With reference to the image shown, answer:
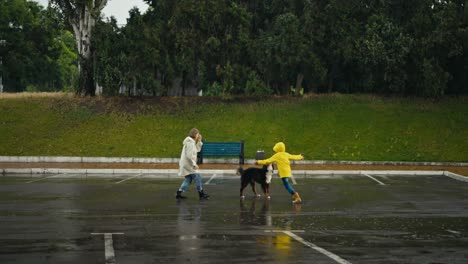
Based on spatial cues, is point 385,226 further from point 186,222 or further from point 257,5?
point 257,5

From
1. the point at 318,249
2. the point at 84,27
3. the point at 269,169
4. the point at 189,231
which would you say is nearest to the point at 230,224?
the point at 189,231

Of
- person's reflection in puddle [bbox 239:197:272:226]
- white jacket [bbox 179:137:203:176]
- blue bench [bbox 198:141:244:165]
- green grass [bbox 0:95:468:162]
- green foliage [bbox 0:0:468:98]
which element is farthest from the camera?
green foliage [bbox 0:0:468:98]

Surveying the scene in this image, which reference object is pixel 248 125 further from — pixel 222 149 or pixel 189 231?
pixel 189 231

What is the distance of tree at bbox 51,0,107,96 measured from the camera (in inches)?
1633

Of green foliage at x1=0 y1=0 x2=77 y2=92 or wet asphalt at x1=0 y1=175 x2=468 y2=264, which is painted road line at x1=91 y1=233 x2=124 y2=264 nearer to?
wet asphalt at x1=0 y1=175 x2=468 y2=264

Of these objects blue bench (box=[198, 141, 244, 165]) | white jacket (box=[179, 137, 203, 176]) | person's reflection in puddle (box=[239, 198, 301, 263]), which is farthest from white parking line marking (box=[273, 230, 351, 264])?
blue bench (box=[198, 141, 244, 165])

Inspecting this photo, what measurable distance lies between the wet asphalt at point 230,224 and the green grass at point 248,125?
38.8 feet

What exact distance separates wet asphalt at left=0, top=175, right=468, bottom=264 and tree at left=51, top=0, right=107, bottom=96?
21713 millimetres

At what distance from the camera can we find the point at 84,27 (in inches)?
1638

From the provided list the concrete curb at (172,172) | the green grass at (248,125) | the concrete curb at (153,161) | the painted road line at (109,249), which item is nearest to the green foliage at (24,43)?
the green grass at (248,125)

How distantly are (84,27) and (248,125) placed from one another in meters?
13.1

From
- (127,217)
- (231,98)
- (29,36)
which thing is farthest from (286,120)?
(29,36)

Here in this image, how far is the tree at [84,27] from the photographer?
4147 cm

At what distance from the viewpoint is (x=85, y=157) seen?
100ft
